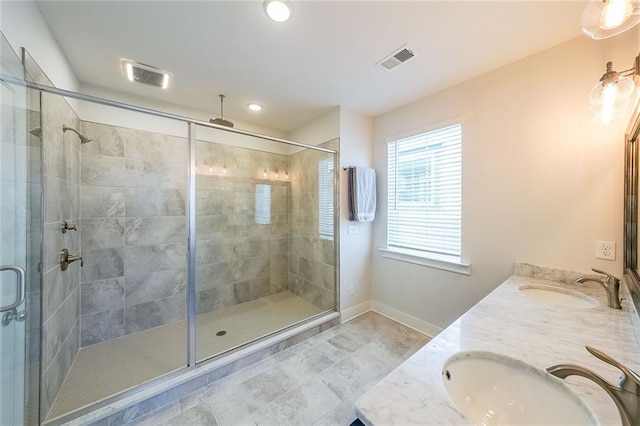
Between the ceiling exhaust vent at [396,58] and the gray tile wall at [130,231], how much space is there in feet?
7.47

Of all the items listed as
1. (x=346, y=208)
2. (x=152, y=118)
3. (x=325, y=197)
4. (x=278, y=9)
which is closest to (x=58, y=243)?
(x=152, y=118)

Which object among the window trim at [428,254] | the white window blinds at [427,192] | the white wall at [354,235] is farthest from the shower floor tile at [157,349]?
the white window blinds at [427,192]

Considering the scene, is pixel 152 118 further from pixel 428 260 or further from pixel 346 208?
pixel 428 260

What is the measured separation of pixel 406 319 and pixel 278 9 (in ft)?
9.60

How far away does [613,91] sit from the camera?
1146 mm

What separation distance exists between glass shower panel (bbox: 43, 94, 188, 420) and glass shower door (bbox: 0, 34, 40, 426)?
9.3 inches

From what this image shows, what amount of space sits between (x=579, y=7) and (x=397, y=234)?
2086mm

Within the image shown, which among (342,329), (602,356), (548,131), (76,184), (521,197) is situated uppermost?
(548,131)

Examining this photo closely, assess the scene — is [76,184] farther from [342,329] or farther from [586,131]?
[586,131]

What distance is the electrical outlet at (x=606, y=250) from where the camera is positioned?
1.43 m

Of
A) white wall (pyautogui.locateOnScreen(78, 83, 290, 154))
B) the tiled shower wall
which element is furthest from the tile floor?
white wall (pyautogui.locateOnScreen(78, 83, 290, 154))

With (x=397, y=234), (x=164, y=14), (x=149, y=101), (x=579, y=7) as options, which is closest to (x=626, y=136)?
(x=579, y=7)

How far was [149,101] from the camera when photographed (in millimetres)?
2479

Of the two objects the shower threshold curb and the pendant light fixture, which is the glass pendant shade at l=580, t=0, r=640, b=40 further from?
the shower threshold curb
